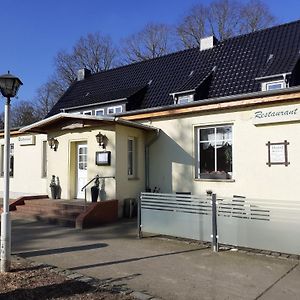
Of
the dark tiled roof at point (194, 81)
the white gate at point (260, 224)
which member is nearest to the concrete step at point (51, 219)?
the white gate at point (260, 224)

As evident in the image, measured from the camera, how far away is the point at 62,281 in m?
5.98

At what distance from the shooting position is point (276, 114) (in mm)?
11383

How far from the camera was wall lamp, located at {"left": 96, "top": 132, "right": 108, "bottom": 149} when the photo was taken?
43.2 ft

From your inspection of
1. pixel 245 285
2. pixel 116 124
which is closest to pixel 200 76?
pixel 116 124

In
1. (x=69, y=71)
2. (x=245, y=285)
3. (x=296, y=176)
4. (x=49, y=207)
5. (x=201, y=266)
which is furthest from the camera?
(x=69, y=71)

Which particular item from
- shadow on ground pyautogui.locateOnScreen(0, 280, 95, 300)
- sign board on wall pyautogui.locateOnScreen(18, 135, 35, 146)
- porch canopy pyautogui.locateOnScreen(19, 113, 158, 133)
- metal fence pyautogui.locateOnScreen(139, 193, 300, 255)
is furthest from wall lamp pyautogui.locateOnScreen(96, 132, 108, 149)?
shadow on ground pyautogui.locateOnScreen(0, 280, 95, 300)

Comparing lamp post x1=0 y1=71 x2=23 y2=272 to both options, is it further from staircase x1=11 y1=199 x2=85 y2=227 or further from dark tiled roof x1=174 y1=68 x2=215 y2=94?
dark tiled roof x1=174 y1=68 x2=215 y2=94

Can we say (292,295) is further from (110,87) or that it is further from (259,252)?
(110,87)

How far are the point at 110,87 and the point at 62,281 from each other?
689 inches

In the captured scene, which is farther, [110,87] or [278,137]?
[110,87]

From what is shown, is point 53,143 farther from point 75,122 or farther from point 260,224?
point 260,224

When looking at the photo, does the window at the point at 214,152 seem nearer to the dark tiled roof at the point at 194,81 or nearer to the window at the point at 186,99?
the window at the point at 186,99

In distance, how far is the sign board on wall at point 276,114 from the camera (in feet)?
36.3

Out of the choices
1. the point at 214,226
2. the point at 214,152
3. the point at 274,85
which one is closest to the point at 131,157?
the point at 214,152
